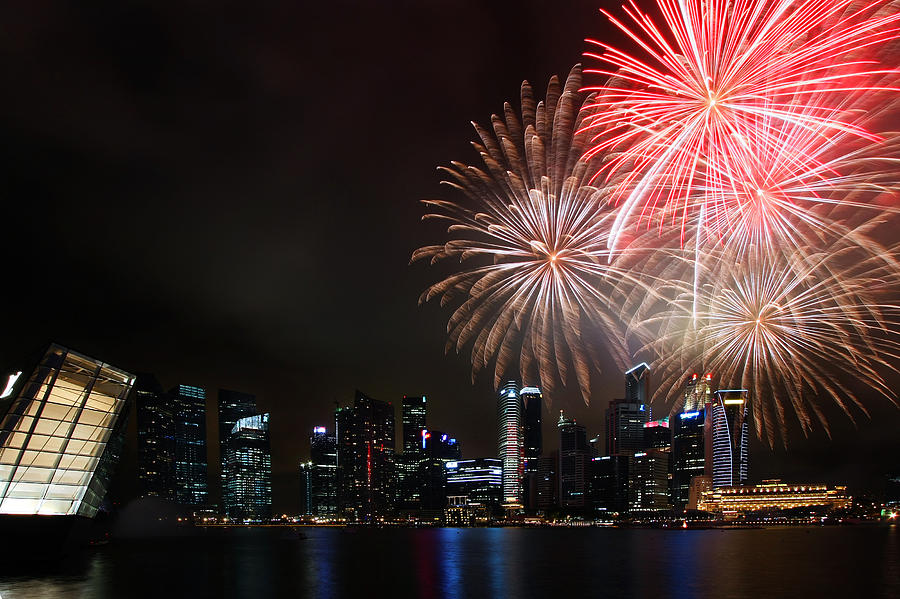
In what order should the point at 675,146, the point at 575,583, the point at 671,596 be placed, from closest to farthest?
the point at 675,146 < the point at 671,596 < the point at 575,583

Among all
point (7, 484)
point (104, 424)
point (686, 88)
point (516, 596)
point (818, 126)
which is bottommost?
point (516, 596)

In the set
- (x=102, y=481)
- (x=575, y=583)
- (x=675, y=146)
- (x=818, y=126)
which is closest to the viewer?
(x=818, y=126)

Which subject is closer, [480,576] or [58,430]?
[58,430]

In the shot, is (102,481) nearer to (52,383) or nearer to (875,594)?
(52,383)

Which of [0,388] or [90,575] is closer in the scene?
[0,388]

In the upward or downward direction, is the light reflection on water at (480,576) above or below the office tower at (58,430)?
below

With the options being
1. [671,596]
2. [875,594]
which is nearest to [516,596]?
[671,596]

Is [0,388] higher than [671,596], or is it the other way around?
[0,388]

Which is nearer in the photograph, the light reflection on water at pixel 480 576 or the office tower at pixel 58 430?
the office tower at pixel 58 430

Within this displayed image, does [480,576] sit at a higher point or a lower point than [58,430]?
lower
